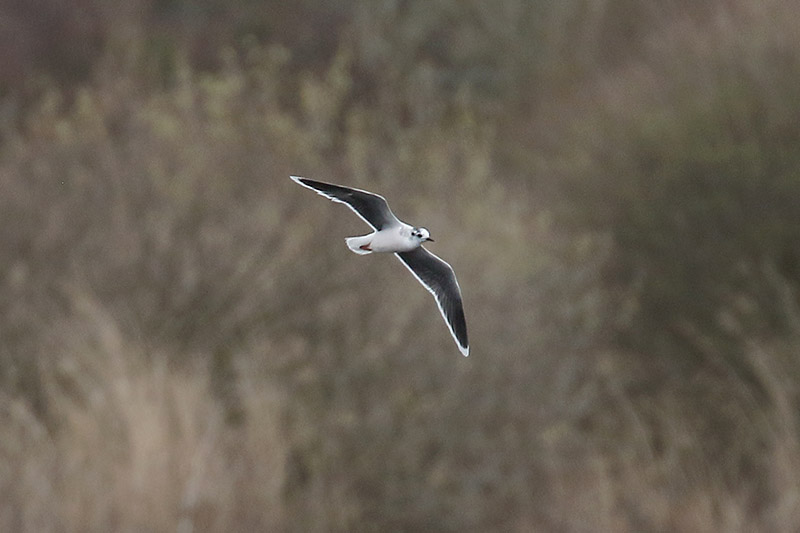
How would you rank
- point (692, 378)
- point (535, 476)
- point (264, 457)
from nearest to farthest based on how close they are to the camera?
1. point (264, 457)
2. point (535, 476)
3. point (692, 378)

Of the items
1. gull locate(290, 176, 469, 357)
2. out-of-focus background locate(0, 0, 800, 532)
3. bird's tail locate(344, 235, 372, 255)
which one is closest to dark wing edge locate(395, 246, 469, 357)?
gull locate(290, 176, 469, 357)

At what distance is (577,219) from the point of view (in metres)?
10.2

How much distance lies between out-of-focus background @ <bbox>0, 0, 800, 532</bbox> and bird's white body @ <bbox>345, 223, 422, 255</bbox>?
4.62 meters

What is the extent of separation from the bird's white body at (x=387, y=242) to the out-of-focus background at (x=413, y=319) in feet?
15.2

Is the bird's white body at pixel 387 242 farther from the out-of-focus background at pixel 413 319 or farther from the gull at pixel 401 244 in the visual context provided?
the out-of-focus background at pixel 413 319

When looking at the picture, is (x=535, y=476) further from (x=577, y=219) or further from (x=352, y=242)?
(x=352, y=242)

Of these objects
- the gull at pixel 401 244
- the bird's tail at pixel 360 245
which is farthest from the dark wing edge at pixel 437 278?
the bird's tail at pixel 360 245

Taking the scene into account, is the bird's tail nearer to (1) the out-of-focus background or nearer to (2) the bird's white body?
(2) the bird's white body

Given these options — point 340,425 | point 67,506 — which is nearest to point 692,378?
point 340,425

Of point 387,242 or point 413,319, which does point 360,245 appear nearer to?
point 387,242

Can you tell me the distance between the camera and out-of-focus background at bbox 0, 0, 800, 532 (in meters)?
6.91

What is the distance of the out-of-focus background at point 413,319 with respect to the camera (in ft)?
22.7

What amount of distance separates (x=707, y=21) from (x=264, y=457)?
7.02 metres

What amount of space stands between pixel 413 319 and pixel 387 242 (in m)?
5.89
